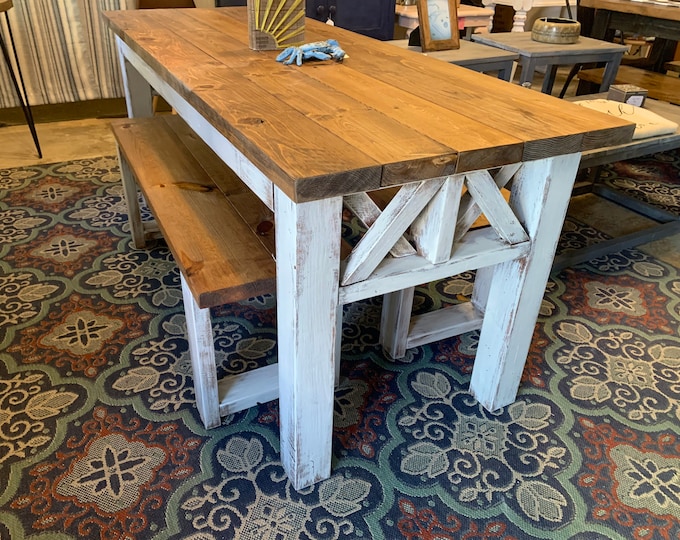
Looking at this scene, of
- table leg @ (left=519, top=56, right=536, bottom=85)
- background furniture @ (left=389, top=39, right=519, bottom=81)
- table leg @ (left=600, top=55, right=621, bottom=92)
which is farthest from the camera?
table leg @ (left=600, top=55, right=621, bottom=92)

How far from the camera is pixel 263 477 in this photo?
1236 millimetres

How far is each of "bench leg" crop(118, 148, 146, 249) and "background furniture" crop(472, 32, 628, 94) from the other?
1816 millimetres

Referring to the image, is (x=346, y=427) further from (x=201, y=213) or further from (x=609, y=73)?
(x=609, y=73)

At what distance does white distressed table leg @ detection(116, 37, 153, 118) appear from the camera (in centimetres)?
209

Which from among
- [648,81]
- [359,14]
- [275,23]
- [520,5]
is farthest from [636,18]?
[275,23]

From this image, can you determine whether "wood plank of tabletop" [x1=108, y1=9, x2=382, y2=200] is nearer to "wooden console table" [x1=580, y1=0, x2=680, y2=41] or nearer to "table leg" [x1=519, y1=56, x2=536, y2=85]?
"table leg" [x1=519, y1=56, x2=536, y2=85]

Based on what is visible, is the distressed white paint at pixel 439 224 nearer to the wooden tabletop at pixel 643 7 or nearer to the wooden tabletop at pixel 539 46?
the wooden tabletop at pixel 539 46

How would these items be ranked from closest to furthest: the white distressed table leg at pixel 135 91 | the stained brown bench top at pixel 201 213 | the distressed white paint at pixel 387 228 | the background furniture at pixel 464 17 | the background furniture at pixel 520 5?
the distressed white paint at pixel 387 228, the stained brown bench top at pixel 201 213, the white distressed table leg at pixel 135 91, the background furniture at pixel 464 17, the background furniture at pixel 520 5

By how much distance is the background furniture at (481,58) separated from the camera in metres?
2.54

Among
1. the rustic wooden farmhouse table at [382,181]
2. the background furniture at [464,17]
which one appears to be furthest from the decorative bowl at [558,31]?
the rustic wooden farmhouse table at [382,181]

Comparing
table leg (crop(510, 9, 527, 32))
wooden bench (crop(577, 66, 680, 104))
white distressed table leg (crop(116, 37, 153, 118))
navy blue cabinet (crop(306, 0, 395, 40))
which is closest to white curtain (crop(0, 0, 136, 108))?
navy blue cabinet (crop(306, 0, 395, 40))

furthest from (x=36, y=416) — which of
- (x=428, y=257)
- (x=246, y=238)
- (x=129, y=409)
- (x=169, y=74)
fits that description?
(x=428, y=257)

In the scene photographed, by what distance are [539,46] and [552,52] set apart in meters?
0.12

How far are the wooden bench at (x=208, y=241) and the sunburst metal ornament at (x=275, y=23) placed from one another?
0.37 meters
